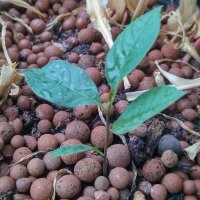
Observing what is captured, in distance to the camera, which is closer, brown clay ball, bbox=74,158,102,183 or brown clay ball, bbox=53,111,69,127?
brown clay ball, bbox=74,158,102,183

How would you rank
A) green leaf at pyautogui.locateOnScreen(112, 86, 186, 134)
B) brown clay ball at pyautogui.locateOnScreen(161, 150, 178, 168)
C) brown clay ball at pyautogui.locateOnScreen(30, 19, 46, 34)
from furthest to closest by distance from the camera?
1. brown clay ball at pyautogui.locateOnScreen(30, 19, 46, 34)
2. brown clay ball at pyautogui.locateOnScreen(161, 150, 178, 168)
3. green leaf at pyautogui.locateOnScreen(112, 86, 186, 134)

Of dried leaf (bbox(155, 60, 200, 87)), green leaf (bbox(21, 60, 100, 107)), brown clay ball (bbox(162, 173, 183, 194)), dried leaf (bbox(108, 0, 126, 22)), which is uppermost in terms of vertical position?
green leaf (bbox(21, 60, 100, 107))

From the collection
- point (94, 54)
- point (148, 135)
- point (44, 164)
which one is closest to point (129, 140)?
point (148, 135)

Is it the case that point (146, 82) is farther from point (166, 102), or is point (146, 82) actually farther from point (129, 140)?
point (166, 102)

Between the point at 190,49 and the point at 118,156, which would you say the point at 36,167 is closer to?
the point at 118,156

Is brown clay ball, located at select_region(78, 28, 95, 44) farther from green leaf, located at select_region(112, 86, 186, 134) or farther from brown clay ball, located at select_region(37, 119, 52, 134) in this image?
green leaf, located at select_region(112, 86, 186, 134)

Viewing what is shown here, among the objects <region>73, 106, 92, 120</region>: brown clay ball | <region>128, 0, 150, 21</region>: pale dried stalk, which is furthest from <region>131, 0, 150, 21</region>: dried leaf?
<region>73, 106, 92, 120</region>: brown clay ball

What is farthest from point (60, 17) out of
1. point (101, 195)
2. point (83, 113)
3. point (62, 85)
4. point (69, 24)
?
point (101, 195)
